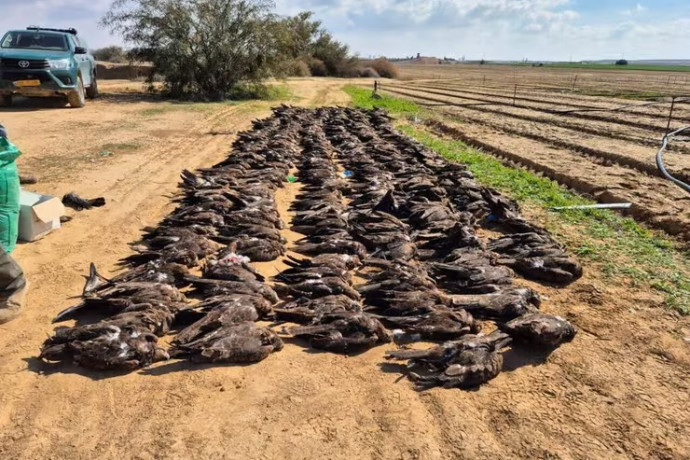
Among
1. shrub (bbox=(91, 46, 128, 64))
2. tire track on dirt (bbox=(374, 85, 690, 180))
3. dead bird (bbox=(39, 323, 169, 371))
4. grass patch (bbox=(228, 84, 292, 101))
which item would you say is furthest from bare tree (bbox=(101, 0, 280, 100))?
shrub (bbox=(91, 46, 128, 64))

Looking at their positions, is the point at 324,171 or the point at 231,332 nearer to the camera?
the point at 231,332

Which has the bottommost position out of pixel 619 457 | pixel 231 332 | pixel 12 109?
pixel 619 457

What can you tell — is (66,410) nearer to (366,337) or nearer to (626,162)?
(366,337)

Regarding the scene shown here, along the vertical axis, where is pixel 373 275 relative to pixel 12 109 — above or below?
below

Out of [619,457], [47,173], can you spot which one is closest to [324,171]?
[47,173]

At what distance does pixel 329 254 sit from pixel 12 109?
15.8 meters

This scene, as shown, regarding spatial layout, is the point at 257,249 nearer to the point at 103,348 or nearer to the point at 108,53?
the point at 103,348

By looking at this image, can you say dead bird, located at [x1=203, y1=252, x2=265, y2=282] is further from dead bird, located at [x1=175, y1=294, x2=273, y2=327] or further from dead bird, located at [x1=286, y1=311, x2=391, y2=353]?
dead bird, located at [x1=286, y1=311, x2=391, y2=353]

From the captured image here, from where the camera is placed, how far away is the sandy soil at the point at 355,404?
3.24 m

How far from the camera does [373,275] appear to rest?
5.85 m

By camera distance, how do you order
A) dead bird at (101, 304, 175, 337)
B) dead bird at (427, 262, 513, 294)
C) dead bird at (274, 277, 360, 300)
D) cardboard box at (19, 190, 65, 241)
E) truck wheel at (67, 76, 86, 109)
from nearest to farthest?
1. dead bird at (101, 304, 175, 337)
2. dead bird at (274, 277, 360, 300)
3. dead bird at (427, 262, 513, 294)
4. cardboard box at (19, 190, 65, 241)
5. truck wheel at (67, 76, 86, 109)

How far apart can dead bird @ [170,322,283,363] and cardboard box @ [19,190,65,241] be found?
3229 mm

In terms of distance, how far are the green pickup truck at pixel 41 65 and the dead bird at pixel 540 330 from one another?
16.9 metres

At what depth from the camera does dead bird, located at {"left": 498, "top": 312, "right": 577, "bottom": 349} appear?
14.4ft
